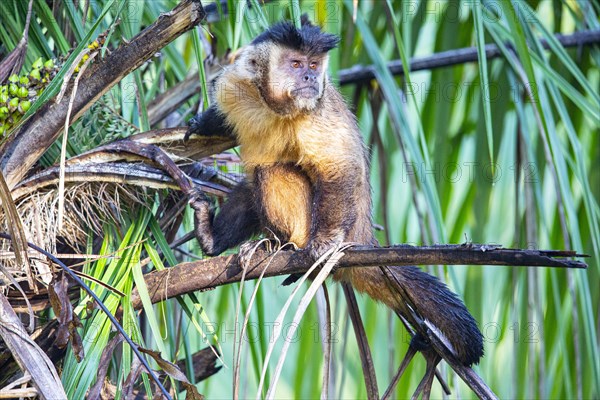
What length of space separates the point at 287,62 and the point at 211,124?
49 centimetres

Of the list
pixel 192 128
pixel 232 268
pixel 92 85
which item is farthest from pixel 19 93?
pixel 232 268

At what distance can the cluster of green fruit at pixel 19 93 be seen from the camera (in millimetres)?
2961

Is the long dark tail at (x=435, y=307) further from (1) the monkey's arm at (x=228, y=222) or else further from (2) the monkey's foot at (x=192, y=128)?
(2) the monkey's foot at (x=192, y=128)

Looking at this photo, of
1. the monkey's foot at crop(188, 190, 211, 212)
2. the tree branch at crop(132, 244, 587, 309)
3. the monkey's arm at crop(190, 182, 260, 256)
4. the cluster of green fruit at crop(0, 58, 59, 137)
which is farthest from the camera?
the monkey's arm at crop(190, 182, 260, 256)

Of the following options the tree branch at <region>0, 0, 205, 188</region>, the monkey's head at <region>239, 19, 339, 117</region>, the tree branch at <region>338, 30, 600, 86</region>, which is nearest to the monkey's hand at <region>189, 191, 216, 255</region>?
the monkey's head at <region>239, 19, 339, 117</region>

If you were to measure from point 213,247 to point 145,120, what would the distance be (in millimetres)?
736

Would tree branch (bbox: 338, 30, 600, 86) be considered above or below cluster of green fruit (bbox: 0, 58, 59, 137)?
above

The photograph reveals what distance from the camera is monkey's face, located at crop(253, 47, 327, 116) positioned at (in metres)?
3.72

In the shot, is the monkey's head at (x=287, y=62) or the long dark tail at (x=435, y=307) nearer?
the long dark tail at (x=435, y=307)

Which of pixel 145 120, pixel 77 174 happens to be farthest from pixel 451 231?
pixel 77 174

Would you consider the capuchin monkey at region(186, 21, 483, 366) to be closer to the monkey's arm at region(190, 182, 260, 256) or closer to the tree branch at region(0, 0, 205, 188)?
the monkey's arm at region(190, 182, 260, 256)

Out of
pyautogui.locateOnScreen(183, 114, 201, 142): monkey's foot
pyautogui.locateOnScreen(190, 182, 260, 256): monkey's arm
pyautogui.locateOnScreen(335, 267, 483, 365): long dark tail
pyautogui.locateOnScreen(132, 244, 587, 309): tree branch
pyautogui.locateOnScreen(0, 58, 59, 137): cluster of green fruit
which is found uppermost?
pyautogui.locateOnScreen(0, 58, 59, 137): cluster of green fruit

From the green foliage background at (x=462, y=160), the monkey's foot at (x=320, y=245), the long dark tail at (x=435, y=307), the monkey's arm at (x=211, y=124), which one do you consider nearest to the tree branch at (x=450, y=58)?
the green foliage background at (x=462, y=160)

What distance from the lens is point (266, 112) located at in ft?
12.6
